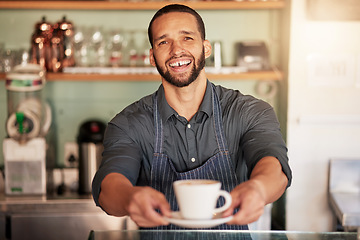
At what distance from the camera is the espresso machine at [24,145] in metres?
2.84

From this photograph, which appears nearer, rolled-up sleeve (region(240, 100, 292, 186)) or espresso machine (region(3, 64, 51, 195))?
rolled-up sleeve (region(240, 100, 292, 186))

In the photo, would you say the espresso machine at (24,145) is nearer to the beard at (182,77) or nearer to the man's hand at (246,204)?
the beard at (182,77)

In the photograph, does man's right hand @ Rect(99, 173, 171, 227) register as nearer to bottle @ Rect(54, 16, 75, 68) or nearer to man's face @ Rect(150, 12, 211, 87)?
man's face @ Rect(150, 12, 211, 87)

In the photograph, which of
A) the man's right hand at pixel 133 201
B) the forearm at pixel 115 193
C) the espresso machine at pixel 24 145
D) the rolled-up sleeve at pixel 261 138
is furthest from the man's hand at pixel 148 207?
the espresso machine at pixel 24 145

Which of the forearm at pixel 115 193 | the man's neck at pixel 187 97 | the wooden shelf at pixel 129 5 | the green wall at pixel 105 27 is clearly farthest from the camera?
the green wall at pixel 105 27

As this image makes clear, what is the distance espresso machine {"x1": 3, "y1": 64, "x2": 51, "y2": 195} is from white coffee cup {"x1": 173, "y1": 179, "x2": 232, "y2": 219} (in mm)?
1859

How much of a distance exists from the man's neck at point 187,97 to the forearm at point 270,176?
0.39m

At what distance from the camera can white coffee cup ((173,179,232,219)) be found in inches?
A: 44.7

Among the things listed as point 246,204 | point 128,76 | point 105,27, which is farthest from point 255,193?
point 105,27

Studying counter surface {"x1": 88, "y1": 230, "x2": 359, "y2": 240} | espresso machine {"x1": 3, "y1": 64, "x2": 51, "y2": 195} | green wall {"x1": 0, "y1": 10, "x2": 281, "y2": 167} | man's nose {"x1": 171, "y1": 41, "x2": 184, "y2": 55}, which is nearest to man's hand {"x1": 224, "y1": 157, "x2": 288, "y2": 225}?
counter surface {"x1": 88, "y1": 230, "x2": 359, "y2": 240}

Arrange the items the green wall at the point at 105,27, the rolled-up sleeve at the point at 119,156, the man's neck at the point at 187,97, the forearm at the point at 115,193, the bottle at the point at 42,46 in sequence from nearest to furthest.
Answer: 1. the forearm at the point at 115,193
2. the rolled-up sleeve at the point at 119,156
3. the man's neck at the point at 187,97
4. the bottle at the point at 42,46
5. the green wall at the point at 105,27

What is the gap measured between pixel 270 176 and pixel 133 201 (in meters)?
0.39

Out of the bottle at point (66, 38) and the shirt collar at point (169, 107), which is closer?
the shirt collar at point (169, 107)

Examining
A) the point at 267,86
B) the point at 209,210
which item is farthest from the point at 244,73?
the point at 209,210
